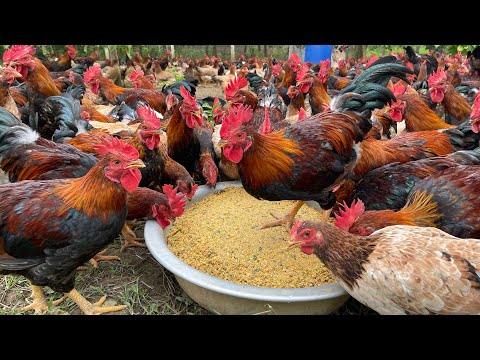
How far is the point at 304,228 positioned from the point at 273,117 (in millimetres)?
3079

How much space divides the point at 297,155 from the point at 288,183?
266 millimetres

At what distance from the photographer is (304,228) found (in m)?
2.38

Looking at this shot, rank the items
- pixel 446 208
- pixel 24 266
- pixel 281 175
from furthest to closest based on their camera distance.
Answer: pixel 281 175
pixel 446 208
pixel 24 266

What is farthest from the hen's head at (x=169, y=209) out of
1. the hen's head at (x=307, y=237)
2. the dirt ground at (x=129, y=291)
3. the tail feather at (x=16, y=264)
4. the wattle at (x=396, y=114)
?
the wattle at (x=396, y=114)

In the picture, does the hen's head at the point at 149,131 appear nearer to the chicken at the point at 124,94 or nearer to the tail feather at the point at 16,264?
the tail feather at the point at 16,264

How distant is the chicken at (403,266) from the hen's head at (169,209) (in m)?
1.24

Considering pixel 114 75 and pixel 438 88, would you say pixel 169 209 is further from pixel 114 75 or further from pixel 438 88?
pixel 114 75

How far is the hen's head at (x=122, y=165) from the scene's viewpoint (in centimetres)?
239

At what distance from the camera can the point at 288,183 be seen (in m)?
3.03

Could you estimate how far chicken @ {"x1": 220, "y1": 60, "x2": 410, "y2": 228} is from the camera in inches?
118

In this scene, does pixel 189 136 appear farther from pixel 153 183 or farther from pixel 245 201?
pixel 245 201

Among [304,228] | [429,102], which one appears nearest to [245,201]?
[304,228]

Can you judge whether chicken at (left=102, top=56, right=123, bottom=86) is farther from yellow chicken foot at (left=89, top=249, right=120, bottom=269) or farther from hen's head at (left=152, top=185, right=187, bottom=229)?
hen's head at (left=152, top=185, right=187, bottom=229)

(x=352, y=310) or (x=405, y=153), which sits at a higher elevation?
(x=405, y=153)
